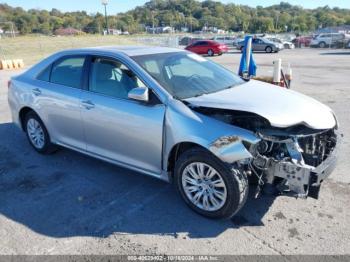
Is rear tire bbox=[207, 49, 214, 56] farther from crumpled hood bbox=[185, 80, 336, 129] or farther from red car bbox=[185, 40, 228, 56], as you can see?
crumpled hood bbox=[185, 80, 336, 129]

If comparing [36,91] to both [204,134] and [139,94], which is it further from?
[204,134]

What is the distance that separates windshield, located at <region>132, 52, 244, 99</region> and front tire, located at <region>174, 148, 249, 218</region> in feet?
2.53

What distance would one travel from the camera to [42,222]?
11.9 ft

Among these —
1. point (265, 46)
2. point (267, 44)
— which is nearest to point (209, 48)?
point (265, 46)

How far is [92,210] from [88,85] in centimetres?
163

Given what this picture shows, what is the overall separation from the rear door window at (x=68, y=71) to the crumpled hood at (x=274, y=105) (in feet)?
5.75

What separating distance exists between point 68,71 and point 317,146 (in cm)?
341

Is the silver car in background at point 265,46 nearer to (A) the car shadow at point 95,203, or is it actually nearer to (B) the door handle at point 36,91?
(B) the door handle at point 36,91

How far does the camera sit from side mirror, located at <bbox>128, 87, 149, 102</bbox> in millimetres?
3719

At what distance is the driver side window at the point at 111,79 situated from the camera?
412cm

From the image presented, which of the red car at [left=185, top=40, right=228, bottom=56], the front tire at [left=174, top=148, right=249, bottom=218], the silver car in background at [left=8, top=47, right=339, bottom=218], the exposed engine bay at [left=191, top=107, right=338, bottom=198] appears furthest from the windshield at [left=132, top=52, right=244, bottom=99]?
the red car at [left=185, top=40, right=228, bottom=56]

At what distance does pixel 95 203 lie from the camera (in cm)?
399

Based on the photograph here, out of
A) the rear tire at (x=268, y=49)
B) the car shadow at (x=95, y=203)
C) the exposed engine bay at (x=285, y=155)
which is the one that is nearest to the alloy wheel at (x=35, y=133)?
the car shadow at (x=95, y=203)

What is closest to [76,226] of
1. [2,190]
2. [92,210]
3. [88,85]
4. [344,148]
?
[92,210]
